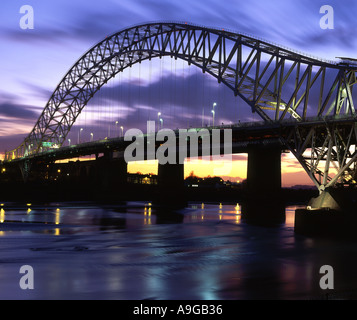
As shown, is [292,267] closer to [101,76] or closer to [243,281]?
[243,281]

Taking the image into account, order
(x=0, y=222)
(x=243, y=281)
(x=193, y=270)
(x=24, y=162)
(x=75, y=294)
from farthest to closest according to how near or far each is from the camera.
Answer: (x=24, y=162), (x=0, y=222), (x=193, y=270), (x=243, y=281), (x=75, y=294)

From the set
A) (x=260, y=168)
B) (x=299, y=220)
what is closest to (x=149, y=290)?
(x=299, y=220)

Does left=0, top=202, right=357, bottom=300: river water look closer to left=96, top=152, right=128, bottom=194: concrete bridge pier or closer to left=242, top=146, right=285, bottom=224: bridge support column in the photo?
left=242, top=146, right=285, bottom=224: bridge support column

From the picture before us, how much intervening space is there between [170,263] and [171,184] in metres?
70.9

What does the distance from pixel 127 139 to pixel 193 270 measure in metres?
71.2

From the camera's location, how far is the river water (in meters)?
16.1

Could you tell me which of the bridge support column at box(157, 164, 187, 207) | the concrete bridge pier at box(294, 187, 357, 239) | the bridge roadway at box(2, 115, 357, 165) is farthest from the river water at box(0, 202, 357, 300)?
the bridge support column at box(157, 164, 187, 207)

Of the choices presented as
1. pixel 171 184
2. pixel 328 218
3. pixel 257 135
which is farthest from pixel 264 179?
pixel 328 218

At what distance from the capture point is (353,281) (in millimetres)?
18656

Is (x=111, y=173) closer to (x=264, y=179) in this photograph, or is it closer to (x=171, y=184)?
(x=171, y=184)

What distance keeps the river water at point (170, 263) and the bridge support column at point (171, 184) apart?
5323 cm

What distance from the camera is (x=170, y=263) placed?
72.2 feet

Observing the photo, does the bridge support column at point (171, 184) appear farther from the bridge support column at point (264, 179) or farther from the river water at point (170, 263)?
the river water at point (170, 263)

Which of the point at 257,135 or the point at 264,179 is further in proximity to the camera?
the point at 264,179
